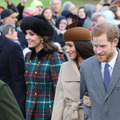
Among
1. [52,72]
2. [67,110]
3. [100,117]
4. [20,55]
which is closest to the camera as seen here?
[100,117]

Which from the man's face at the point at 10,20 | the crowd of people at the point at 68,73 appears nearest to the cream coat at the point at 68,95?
the crowd of people at the point at 68,73

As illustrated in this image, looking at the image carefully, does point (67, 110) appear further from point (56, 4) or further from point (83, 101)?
point (56, 4)

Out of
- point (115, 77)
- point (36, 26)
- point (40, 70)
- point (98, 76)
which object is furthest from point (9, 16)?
point (115, 77)

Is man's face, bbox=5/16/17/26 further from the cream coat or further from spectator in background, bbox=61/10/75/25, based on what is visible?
the cream coat

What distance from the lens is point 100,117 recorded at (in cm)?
382

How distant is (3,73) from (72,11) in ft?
26.5

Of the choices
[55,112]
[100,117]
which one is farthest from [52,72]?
[100,117]

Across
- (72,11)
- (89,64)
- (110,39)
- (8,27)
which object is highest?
(110,39)

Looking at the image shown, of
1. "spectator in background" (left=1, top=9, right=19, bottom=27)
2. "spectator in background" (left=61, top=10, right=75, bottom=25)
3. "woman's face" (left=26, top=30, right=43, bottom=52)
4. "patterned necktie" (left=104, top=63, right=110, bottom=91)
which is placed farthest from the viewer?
"spectator in background" (left=61, top=10, right=75, bottom=25)

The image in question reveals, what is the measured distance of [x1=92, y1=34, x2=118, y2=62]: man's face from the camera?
379 cm

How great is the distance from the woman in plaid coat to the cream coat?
1.01ft

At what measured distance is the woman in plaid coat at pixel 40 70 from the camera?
5.04 meters

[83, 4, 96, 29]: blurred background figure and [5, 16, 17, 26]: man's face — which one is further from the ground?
[5, 16, 17, 26]: man's face

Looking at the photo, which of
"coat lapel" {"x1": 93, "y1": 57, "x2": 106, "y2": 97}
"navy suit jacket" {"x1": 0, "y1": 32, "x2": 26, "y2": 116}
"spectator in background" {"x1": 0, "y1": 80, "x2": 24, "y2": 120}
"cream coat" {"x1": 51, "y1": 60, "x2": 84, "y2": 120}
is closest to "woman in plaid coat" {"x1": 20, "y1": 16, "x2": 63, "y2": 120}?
"navy suit jacket" {"x1": 0, "y1": 32, "x2": 26, "y2": 116}
